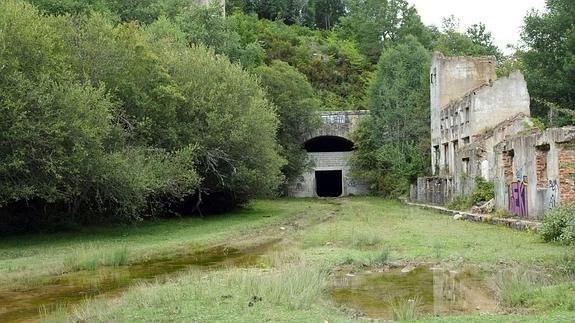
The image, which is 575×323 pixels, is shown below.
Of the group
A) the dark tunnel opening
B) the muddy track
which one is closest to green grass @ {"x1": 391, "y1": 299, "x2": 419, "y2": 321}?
the muddy track

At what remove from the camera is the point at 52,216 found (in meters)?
25.7

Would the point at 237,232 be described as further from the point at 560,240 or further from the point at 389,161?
the point at 389,161

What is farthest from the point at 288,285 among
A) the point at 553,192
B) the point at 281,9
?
the point at 281,9

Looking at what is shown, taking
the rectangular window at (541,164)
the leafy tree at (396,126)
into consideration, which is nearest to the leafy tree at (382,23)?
the leafy tree at (396,126)

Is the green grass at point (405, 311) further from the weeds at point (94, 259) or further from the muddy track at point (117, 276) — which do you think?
the weeds at point (94, 259)

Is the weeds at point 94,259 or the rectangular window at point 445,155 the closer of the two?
the weeds at point 94,259

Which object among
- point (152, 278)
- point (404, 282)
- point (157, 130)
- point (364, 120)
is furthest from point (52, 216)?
point (364, 120)

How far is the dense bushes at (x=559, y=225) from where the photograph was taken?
54.9 feet

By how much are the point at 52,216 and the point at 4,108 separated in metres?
7.07

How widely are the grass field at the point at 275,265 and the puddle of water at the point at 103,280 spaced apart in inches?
3.7

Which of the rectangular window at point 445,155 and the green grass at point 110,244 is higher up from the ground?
the rectangular window at point 445,155

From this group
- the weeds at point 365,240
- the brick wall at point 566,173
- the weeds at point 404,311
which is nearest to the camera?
the weeds at point 404,311

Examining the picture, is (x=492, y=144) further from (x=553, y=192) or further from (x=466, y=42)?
(x=466, y=42)

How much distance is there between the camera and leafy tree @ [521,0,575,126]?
45000 mm
